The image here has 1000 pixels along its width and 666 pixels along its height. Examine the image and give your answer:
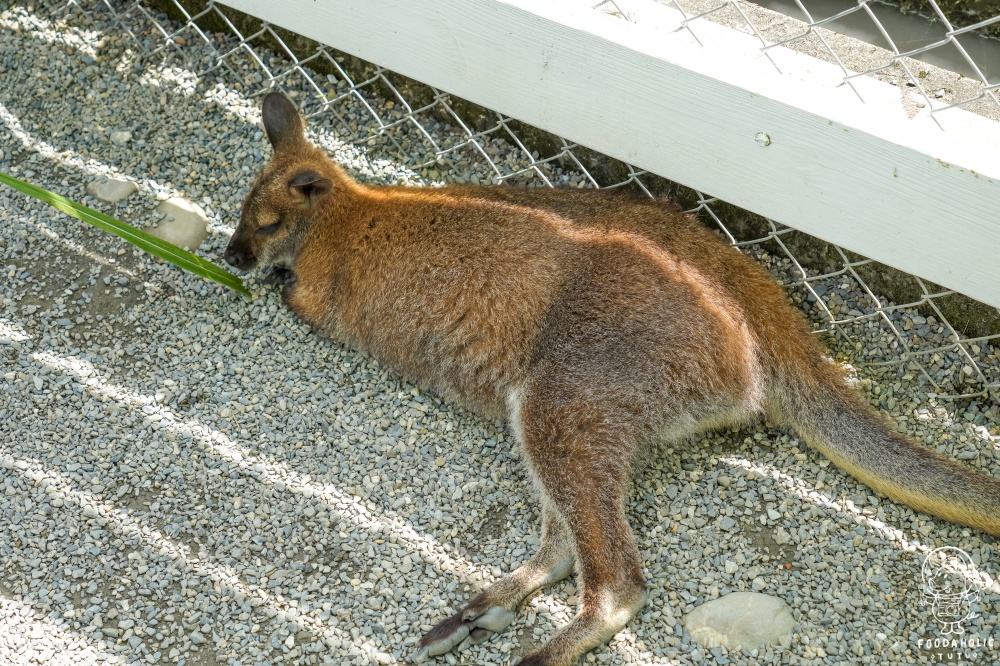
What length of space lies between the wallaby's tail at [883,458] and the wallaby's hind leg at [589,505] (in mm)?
836

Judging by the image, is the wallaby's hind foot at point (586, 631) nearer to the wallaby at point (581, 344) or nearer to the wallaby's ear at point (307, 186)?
the wallaby at point (581, 344)

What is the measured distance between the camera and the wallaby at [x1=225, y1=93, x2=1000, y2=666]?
376cm

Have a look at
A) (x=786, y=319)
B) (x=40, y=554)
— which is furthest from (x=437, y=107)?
(x=40, y=554)

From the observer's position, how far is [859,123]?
3.57 meters

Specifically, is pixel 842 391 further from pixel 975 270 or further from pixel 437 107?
pixel 437 107

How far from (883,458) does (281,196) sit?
10.4ft

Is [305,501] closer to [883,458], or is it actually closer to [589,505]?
[589,505]

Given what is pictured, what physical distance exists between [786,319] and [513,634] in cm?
188

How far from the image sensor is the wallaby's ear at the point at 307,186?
4566mm

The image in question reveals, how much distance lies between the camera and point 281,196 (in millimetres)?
4777

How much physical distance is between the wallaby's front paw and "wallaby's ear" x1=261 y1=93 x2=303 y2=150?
271 centimetres

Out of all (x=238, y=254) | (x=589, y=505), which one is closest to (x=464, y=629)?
(x=589, y=505)

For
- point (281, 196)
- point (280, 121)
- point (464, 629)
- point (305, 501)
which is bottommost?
A: point (464, 629)

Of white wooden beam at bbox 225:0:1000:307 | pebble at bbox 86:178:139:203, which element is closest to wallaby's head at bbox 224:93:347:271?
white wooden beam at bbox 225:0:1000:307
